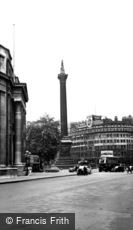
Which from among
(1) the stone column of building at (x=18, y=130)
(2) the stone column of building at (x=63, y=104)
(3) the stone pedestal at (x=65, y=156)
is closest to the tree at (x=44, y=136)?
(1) the stone column of building at (x=18, y=130)

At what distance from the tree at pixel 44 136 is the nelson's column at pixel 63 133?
12.2 metres

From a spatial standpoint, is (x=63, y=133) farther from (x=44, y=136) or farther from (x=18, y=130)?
(x=18, y=130)

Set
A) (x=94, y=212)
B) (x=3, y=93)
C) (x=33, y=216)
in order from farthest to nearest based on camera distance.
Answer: (x=3, y=93) < (x=94, y=212) < (x=33, y=216)

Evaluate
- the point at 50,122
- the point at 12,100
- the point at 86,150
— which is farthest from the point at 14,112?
the point at 86,150

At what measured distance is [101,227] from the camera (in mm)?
9539

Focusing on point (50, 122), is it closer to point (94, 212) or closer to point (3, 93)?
point (3, 93)

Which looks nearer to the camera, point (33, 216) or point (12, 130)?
point (33, 216)

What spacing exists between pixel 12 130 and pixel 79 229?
1804 inches

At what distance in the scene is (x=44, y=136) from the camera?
220ft

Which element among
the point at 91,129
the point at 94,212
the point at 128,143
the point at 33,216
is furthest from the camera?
the point at 91,129

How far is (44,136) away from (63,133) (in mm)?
26303

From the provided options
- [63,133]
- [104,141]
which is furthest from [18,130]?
[104,141]

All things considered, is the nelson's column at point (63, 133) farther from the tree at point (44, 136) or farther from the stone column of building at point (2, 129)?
the stone column of building at point (2, 129)

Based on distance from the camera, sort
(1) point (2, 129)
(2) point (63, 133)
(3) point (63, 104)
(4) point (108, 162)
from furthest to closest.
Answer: (3) point (63, 104) < (2) point (63, 133) < (4) point (108, 162) < (1) point (2, 129)
